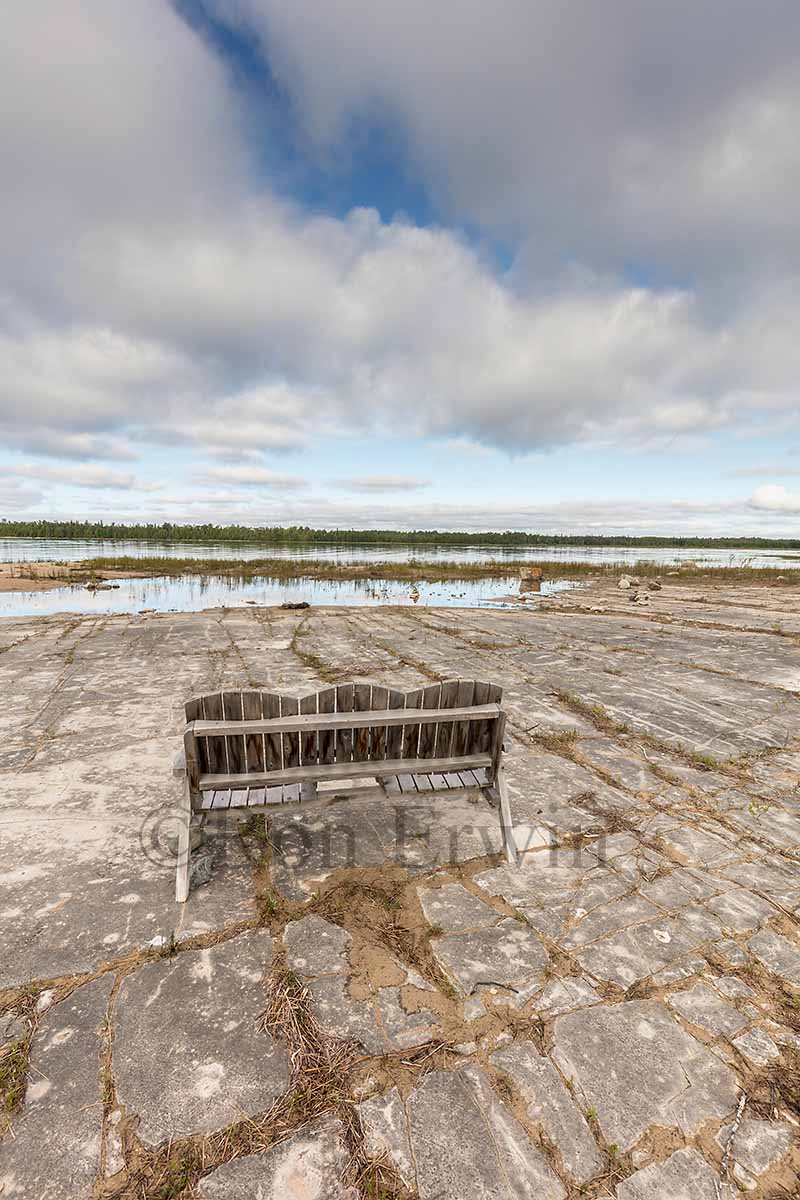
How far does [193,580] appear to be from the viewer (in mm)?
23984

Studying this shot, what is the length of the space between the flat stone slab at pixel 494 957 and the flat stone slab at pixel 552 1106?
1.05 ft

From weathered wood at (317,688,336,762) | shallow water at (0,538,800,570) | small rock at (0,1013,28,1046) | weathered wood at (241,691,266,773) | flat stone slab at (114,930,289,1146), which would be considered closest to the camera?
flat stone slab at (114,930,289,1146)

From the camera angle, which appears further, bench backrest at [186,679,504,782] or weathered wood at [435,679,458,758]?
weathered wood at [435,679,458,758]

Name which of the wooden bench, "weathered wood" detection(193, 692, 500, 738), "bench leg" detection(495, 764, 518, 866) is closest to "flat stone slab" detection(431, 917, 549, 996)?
"bench leg" detection(495, 764, 518, 866)

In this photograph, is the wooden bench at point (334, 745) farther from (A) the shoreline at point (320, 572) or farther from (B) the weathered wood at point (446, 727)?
(A) the shoreline at point (320, 572)

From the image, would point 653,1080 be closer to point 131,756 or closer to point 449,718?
point 449,718

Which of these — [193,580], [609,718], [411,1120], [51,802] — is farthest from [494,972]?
[193,580]

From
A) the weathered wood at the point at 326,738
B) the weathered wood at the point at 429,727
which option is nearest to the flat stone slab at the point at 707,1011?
the weathered wood at the point at 429,727

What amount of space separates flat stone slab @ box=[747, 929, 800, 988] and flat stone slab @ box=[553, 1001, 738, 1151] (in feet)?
2.32

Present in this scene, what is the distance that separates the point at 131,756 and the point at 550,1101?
160 inches

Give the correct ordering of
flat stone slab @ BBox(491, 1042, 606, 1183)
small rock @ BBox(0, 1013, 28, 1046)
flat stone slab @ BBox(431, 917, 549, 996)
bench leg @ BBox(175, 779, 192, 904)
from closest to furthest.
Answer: flat stone slab @ BBox(491, 1042, 606, 1183) < small rock @ BBox(0, 1013, 28, 1046) < flat stone slab @ BBox(431, 917, 549, 996) < bench leg @ BBox(175, 779, 192, 904)

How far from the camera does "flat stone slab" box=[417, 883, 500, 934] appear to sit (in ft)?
9.05

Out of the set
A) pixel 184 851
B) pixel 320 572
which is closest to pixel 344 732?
pixel 184 851

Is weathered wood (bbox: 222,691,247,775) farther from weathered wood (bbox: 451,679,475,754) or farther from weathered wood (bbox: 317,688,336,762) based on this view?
weathered wood (bbox: 451,679,475,754)
